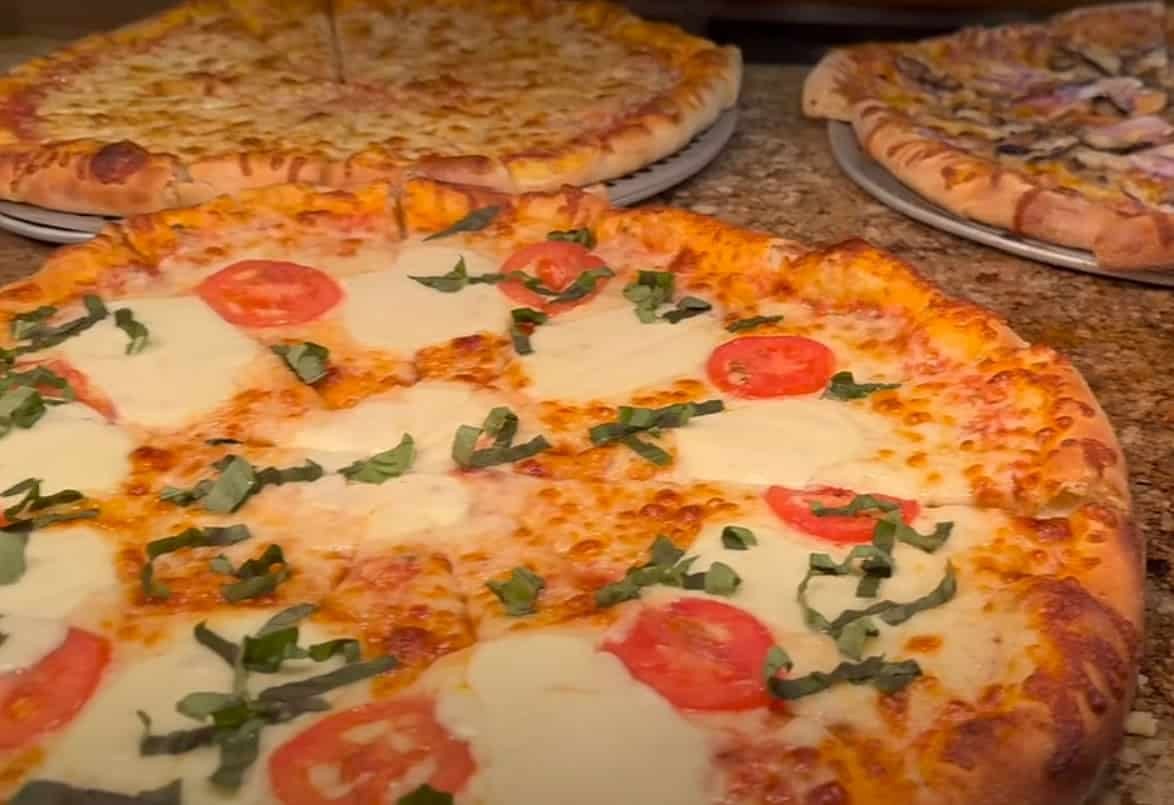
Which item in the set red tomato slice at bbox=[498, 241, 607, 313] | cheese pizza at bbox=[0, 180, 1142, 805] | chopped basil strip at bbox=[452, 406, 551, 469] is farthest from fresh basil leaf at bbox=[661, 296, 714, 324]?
chopped basil strip at bbox=[452, 406, 551, 469]

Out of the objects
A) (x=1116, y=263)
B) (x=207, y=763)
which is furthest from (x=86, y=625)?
(x=1116, y=263)

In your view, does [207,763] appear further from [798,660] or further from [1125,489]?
[1125,489]

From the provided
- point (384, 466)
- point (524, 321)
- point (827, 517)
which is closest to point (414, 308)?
point (524, 321)

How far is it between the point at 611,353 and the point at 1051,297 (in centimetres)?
86

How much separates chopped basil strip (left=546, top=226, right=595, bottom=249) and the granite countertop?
481 millimetres

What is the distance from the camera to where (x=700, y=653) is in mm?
1365

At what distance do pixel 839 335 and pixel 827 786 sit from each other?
853 millimetres

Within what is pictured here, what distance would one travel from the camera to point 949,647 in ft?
4.52

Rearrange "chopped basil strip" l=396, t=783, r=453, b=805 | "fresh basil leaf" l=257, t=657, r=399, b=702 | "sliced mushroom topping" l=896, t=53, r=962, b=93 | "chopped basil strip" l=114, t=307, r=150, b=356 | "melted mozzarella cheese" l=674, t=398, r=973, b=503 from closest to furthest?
"chopped basil strip" l=396, t=783, r=453, b=805 → "fresh basil leaf" l=257, t=657, r=399, b=702 → "melted mozzarella cheese" l=674, t=398, r=973, b=503 → "chopped basil strip" l=114, t=307, r=150, b=356 → "sliced mushroom topping" l=896, t=53, r=962, b=93

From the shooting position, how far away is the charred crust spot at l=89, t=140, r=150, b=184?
2.38 metres

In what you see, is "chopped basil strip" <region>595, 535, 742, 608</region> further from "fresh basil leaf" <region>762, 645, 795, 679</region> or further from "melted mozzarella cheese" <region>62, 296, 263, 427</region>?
"melted mozzarella cheese" <region>62, 296, 263, 427</region>

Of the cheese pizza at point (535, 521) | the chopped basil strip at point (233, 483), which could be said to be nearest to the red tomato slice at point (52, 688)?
the cheese pizza at point (535, 521)

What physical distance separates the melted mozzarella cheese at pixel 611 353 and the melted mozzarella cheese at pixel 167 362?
1.28ft

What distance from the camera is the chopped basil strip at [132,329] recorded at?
73.9 inches
